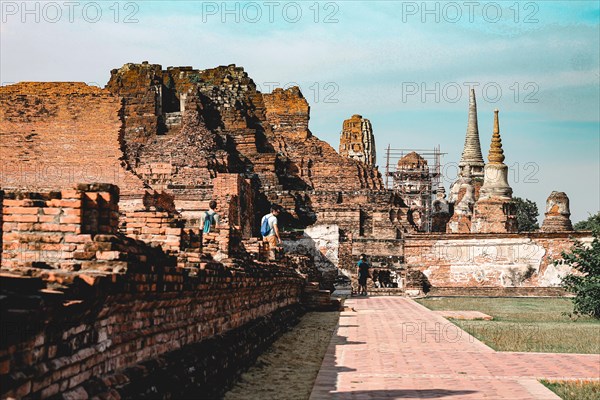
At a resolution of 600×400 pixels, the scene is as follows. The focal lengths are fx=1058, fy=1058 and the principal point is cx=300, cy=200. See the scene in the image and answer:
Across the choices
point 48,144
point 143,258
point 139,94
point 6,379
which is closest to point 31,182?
point 48,144

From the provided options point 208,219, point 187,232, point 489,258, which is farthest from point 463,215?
point 187,232

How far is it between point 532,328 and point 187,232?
271 inches

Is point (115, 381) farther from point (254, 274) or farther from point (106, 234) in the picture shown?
point (254, 274)

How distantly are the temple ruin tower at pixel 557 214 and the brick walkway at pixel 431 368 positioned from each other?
21.3m

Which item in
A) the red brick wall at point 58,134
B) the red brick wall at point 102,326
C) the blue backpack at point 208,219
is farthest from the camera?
the red brick wall at point 58,134

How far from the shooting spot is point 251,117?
132ft

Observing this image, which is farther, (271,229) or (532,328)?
(271,229)

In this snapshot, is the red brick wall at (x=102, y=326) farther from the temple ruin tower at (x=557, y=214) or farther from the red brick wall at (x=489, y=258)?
the temple ruin tower at (x=557, y=214)

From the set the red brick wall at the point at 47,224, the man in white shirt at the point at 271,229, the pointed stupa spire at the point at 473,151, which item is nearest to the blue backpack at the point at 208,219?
the man in white shirt at the point at 271,229

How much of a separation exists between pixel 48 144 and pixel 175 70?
1240 cm

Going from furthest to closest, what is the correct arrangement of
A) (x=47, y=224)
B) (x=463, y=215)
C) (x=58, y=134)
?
(x=463, y=215) < (x=58, y=134) < (x=47, y=224)

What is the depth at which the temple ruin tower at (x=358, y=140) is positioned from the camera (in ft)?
161

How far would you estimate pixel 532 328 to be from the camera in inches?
533

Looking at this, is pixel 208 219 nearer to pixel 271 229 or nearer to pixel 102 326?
pixel 271 229
